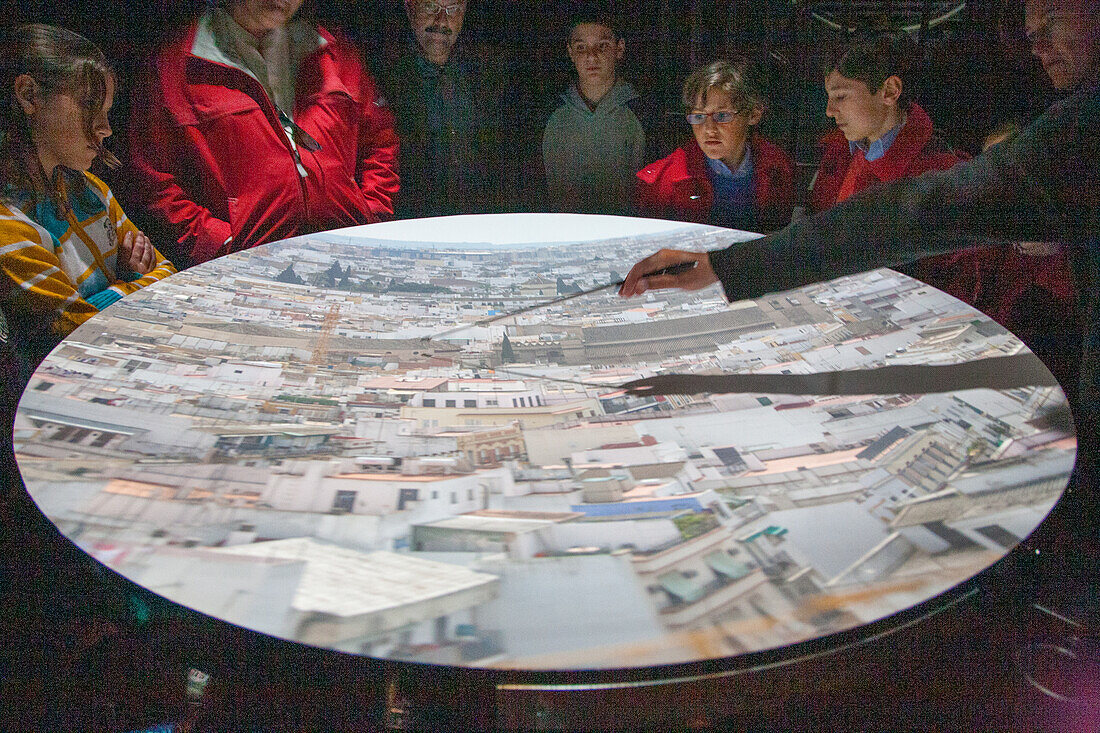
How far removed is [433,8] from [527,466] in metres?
2.40

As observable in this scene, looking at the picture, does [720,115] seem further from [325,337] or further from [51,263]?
[51,263]

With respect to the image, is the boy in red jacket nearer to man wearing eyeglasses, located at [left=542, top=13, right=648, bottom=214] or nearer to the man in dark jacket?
the man in dark jacket

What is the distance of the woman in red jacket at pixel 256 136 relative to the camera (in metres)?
2.56

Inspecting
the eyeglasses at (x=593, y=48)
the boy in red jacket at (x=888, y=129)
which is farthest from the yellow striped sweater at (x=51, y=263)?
the boy in red jacket at (x=888, y=129)

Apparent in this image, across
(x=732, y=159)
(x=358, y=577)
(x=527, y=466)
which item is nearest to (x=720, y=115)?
(x=732, y=159)

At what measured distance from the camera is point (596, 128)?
127 inches

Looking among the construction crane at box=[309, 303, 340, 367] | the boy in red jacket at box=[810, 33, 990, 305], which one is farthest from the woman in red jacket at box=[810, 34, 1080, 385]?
the construction crane at box=[309, 303, 340, 367]

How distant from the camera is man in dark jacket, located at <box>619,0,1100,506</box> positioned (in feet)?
3.98

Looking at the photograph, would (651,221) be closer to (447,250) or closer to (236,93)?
(447,250)

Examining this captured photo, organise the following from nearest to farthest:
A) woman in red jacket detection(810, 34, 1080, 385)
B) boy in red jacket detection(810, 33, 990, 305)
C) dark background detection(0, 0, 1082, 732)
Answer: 1. dark background detection(0, 0, 1082, 732)
2. woman in red jacket detection(810, 34, 1080, 385)
3. boy in red jacket detection(810, 33, 990, 305)

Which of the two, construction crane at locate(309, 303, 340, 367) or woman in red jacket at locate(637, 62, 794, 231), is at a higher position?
woman in red jacket at locate(637, 62, 794, 231)

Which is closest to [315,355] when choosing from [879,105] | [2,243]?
[2,243]

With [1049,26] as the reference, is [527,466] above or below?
below

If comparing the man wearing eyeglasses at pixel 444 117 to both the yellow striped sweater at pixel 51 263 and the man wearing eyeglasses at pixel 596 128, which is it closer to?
the man wearing eyeglasses at pixel 596 128
